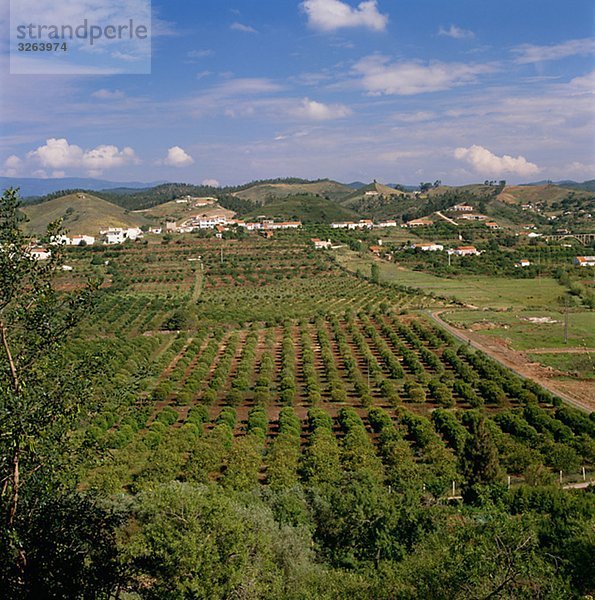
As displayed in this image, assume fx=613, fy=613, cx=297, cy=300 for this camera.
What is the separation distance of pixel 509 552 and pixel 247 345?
33959 mm

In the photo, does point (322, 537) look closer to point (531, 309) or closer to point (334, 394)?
point (334, 394)

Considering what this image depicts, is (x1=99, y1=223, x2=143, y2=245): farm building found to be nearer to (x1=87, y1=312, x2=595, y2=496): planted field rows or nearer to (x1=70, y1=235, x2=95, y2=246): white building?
(x1=70, y1=235, x2=95, y2=246): white building

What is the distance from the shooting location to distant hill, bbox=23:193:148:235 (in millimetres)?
110375

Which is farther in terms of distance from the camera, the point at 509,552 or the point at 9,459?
the point at 509,552

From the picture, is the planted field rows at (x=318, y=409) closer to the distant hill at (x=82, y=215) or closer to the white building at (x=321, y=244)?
the white building at (x=321, y=244)

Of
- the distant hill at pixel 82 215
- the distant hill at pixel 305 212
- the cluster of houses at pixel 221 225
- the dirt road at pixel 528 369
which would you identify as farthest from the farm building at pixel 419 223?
the dirt road at pixel 528 369

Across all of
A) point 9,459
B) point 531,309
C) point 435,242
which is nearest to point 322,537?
point 9,459

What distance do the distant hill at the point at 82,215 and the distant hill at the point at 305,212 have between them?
26294 mm

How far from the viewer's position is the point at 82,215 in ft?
388

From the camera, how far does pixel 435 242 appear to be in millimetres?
100500

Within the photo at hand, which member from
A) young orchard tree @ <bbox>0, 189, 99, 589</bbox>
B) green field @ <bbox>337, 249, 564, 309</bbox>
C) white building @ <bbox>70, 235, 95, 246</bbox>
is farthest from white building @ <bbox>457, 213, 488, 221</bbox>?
young orchard tree @ <bbox>0, 189, 99, 589</bbox>

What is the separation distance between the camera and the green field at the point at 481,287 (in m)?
60.0

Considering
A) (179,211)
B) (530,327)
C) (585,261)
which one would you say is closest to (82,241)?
(530,327)

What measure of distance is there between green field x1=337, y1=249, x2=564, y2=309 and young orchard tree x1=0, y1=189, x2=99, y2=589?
5366cm
